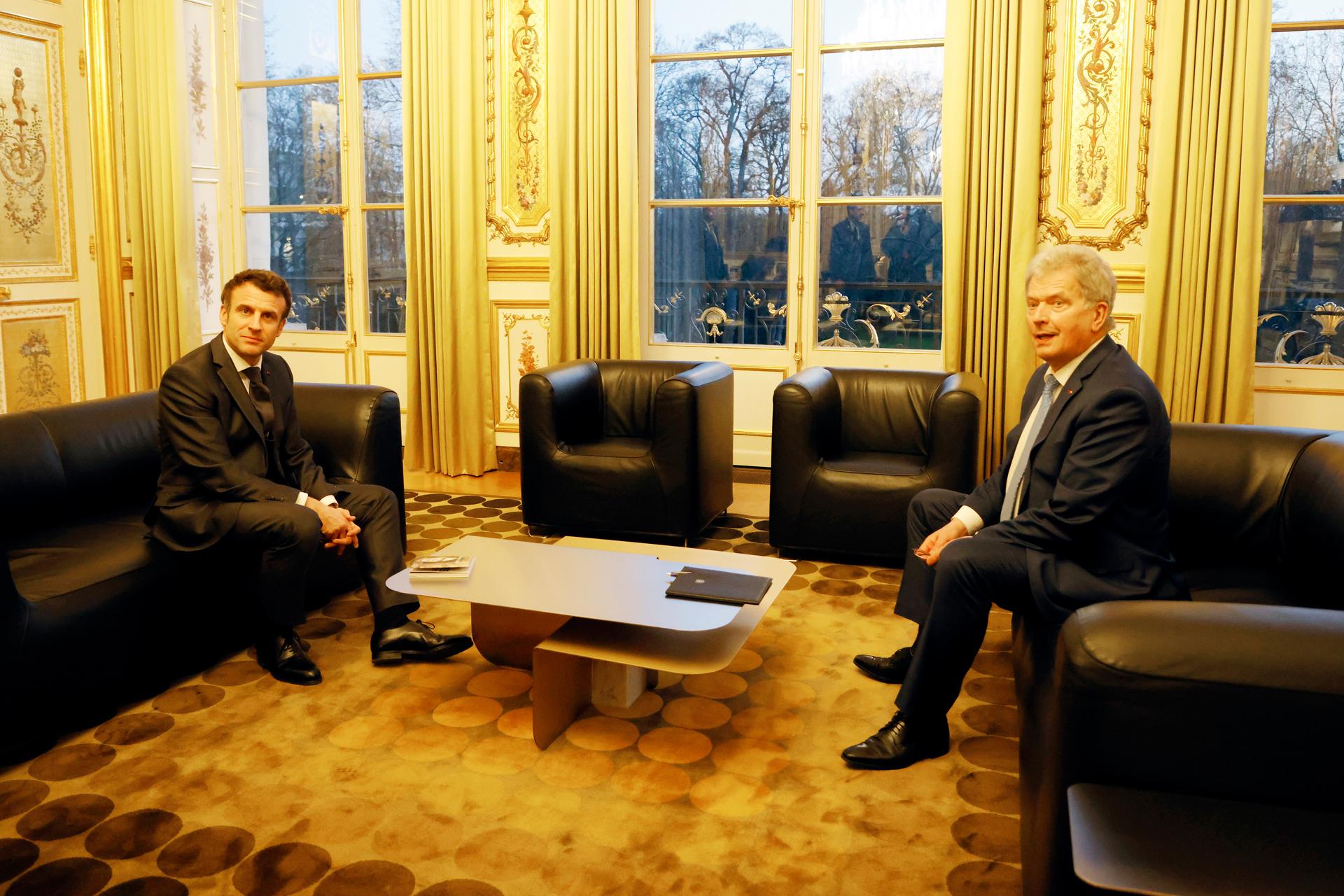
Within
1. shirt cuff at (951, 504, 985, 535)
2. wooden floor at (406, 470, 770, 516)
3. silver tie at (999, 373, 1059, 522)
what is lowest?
wooden floor at (406, 470, 770, 516)

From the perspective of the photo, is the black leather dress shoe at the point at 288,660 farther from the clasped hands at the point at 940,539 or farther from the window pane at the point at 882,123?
the window pane at the point at 882,123

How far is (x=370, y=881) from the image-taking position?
2.01 meters

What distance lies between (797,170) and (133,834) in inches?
164

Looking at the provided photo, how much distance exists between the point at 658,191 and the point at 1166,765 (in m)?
4.50

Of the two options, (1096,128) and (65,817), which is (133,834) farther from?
(1096,128)

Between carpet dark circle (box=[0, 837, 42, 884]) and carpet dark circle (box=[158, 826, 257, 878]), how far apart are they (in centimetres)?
24

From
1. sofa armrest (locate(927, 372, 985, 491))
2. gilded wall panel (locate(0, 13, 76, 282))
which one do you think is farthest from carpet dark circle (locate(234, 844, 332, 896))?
gilded wall panel (locate(0, 13, 76, 282))

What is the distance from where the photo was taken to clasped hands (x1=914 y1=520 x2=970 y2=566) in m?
2.67

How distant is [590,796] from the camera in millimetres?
2348

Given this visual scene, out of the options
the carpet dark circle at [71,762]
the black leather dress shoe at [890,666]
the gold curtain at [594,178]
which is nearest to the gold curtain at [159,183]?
the gold curtain at [594,178]

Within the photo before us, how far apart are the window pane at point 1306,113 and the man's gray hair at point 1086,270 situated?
2.80 meters

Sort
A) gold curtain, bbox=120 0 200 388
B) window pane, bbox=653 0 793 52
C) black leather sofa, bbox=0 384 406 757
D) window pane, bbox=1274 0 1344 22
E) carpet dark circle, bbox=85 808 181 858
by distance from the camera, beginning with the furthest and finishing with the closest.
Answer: gold curtain, bbox=120 0 200 388 → window pane, bbox=653 0 793 52 → window pane, bbox=1274 0 1344 22 → black leather sofa, bbox=0 384 406 757 → carpet dark circle, bbox=85 808 181 858

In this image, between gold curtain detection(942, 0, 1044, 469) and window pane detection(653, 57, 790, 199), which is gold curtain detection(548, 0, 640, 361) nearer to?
A: window pane detection(653, 57, 790, 199)

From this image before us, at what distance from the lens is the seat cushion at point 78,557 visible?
2.64m
